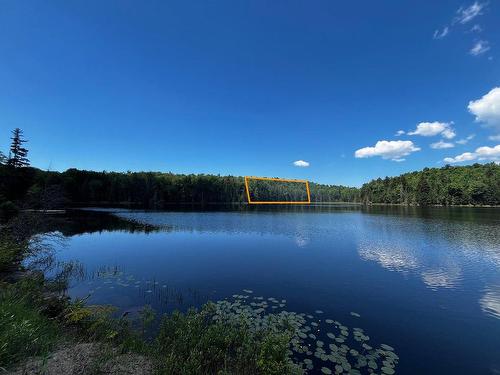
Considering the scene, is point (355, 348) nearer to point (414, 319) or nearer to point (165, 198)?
point (414, 319)

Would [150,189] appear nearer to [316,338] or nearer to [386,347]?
[316,338]

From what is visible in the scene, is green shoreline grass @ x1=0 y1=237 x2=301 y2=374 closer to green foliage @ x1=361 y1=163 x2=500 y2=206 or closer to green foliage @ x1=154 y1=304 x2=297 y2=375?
green foliage @ x1=154 y1=304 x2=297 y2=375

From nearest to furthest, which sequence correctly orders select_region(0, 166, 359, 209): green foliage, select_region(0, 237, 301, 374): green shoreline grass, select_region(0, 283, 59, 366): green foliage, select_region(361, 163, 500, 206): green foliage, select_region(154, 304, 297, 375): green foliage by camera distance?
select_region(0, 283, 59, 366): green foliage, select_region(0, 237, 301, 374): green shoreline grass, select_region(154, 304, 297, 375): green foliage, select_region(0, 166, 359, 209): green foliage, select_region(361, 163, 500, 206): green foliage

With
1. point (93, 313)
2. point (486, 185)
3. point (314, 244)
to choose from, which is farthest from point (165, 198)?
point (486, 185)

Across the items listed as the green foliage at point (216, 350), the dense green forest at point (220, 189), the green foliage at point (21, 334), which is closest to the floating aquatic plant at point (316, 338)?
the green foliage at point (216, 350)

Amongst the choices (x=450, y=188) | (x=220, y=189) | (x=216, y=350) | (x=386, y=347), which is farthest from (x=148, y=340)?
(x=450, y=188)

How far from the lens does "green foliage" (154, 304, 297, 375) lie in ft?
23.7

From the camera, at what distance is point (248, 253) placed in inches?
1035

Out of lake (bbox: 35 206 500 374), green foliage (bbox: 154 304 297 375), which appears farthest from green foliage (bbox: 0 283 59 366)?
lake (bbox: 35 206 500 374)

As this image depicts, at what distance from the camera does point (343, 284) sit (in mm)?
17328

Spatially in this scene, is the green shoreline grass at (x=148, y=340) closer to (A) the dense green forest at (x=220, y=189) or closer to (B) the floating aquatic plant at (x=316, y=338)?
(B) the floating aquatic plant at (x=316, y=338)

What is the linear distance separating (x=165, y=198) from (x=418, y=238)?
459ft

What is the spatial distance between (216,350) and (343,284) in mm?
11496

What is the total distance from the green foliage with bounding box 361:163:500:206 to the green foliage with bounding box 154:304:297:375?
177 meters
